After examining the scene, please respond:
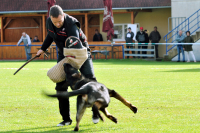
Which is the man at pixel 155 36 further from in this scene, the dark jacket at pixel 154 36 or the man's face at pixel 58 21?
the man's face at pixel 58 21

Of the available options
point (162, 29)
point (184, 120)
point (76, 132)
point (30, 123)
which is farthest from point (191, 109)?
point (162, 29)

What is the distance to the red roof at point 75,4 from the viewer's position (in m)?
24.0

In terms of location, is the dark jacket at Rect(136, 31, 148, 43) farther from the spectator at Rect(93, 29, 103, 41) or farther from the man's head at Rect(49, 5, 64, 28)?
the man's head at Rect(49, 5, 64, 28)

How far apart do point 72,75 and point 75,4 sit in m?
21.4

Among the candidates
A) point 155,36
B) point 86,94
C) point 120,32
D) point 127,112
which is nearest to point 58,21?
point 86,94

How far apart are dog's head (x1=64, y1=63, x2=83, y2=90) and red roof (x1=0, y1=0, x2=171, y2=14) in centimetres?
1965

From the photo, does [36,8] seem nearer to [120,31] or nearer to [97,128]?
[120,31]

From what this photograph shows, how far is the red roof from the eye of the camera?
78.9ft

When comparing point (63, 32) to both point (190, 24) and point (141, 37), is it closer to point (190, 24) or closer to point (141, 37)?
point (141, 37)

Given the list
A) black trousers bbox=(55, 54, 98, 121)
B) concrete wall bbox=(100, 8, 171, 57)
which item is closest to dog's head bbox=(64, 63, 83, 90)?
black trousers bbox=(55, 54, 98, 121)

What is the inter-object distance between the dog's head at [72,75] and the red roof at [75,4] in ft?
64.5

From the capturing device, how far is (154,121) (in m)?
5.41

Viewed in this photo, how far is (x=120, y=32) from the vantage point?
1054 inches

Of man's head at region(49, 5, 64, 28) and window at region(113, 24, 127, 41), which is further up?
window at region(113, 24, 127, 41)
